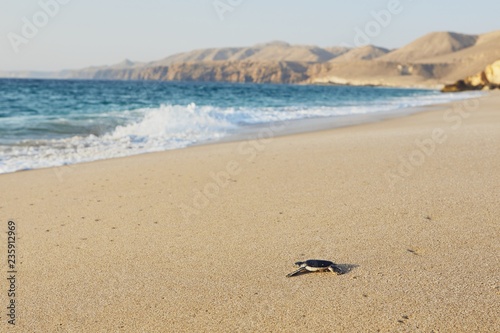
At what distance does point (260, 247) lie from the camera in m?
4.15

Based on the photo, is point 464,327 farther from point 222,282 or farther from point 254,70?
point 254,70

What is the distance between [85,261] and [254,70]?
195 meters

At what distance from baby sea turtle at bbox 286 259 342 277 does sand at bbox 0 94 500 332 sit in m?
0.05

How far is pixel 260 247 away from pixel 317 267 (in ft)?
2.35

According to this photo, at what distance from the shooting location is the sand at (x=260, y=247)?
119 inches

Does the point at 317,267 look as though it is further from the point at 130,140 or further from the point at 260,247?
the point at 130,140

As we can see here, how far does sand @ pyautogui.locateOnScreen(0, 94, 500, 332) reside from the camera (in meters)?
3.04

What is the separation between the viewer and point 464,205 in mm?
5070
